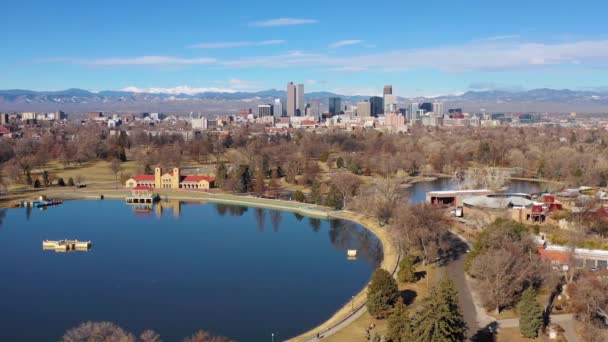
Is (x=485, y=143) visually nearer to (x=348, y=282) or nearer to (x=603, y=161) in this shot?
(x=603, y=161)

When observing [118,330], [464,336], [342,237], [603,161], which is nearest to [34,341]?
[118,330]

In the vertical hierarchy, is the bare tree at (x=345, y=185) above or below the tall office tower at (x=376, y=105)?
below

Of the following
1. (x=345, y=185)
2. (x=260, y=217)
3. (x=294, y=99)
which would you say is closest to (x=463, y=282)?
(x=260, y=217)

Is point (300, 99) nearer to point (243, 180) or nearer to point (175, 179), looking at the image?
point (175, 179)

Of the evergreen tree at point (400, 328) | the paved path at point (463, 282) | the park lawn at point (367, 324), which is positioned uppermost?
the evergreen tree at point (400, 328)

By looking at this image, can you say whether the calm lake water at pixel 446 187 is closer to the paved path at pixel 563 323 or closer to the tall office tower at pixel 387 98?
the paved path at pixel 563 323

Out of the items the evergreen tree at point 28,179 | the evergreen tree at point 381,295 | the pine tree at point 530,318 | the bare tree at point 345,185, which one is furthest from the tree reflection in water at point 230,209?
the pine tree at point 530,318

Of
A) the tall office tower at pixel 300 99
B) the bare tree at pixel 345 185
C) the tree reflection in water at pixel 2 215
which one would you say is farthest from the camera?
the tall office tower at pixel 300 99
